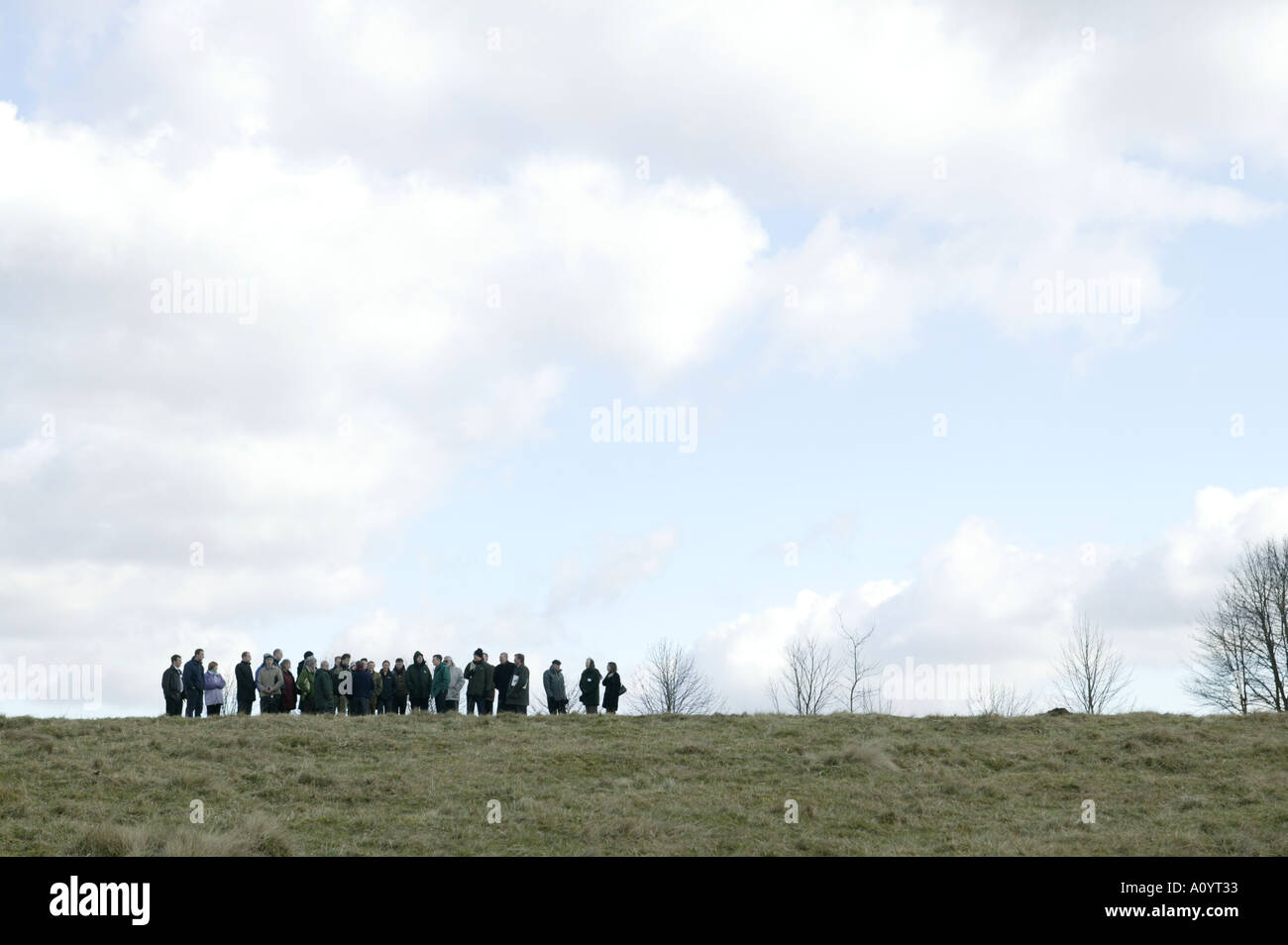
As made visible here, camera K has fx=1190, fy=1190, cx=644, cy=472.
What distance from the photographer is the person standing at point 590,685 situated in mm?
29500

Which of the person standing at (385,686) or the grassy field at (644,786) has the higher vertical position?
the person standing at (385,686)

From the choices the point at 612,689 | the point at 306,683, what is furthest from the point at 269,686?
the point at 612,689

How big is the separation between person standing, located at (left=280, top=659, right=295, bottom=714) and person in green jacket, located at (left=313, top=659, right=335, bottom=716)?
745 millimetres

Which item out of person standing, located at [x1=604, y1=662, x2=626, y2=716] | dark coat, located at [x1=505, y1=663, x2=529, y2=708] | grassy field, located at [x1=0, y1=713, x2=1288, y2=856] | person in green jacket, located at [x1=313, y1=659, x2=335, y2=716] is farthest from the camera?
person standing, located at [x1=604, y1=662, x2=626, y2=716]

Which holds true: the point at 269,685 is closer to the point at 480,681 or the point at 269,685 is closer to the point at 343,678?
the point at 343,678

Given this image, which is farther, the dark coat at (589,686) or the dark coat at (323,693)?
the dark coat at (589,686)

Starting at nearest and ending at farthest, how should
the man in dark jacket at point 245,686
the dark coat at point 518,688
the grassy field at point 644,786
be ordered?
the grassy field at point 644,786, the man in dark jacket at point 245,686, the dark coat at point 518,688

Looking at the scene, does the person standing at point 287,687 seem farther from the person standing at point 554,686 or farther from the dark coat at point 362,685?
the person standing at point 554,686

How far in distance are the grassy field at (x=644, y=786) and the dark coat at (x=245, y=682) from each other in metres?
1.65

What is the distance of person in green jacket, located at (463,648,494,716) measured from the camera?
28.8 meters

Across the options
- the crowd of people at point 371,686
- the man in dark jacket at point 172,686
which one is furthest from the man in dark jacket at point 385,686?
the man in dark jacket at point 172,686

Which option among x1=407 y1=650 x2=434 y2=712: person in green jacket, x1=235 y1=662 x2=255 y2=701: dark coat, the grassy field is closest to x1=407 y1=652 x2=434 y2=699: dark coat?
x1=407 y1=650 x2=434 y2=712: person in green jacket

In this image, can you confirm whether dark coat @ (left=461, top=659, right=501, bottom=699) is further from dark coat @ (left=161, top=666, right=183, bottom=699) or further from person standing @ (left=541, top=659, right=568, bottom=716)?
dark coat @ (left=161, top=666, right=183, bottom=699)
